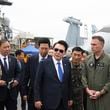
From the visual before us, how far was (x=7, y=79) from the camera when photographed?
8586mm

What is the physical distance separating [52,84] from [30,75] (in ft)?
4.79

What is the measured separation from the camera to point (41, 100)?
7641 mm

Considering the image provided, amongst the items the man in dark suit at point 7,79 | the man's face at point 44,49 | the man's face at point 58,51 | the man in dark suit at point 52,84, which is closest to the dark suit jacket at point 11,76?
the man in dark suit at point 7,79

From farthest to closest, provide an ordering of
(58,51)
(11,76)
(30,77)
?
1. (30,77)
2. (11,76)
3. (58,51)

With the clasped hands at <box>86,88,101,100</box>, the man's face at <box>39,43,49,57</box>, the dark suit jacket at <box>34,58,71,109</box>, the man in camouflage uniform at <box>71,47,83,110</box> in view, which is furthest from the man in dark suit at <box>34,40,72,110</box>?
the man's face at <box>39,43,49,57</box>

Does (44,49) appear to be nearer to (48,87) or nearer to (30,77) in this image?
(30,77)

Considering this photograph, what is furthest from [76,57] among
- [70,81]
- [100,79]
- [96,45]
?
[100,79]

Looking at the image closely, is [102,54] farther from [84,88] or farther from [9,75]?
[9,75]

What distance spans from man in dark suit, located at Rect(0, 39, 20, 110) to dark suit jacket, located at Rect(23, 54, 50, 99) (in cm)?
29

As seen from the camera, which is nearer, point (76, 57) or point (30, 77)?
point (76, 57)

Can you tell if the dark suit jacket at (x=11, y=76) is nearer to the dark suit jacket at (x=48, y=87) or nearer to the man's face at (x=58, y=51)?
the dark suit jacket at (x=48, y=87)

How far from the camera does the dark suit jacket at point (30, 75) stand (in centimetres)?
892

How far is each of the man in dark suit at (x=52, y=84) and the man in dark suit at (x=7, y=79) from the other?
3.49ft

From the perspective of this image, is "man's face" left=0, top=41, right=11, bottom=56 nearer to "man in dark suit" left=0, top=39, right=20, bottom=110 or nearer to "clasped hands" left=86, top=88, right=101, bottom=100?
"man in dark suit" left=0, top=39, right=20, bottom=110
